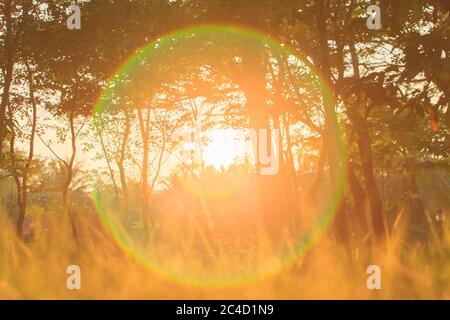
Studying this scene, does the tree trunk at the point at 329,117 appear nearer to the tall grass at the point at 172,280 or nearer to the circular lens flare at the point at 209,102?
the circular lens flare at the point at 209,102

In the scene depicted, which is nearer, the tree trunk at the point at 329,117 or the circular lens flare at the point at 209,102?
A: the circular lens flare at the point at 209,102

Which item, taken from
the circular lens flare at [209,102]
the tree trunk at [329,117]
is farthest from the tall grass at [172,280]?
the tree trunk at [329,117]

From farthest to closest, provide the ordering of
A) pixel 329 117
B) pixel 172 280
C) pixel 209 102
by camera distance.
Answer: pixel 209 102
pixel 329 117
pixel 172 280

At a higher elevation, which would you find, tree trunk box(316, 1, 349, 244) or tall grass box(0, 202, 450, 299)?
tree trunk box(316, 1, 349, 244)

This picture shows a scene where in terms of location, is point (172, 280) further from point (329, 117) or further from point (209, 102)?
point (209, 102)

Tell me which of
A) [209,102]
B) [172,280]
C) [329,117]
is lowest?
[172,280]

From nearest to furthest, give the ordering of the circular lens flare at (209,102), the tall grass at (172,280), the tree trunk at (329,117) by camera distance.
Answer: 1. the tall grass at (172,280)
2. the circular lens flare at (209,102)
3. the tree trunk at (329,117)

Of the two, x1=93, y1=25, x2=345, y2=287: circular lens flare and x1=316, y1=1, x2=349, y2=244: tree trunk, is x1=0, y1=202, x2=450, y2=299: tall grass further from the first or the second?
x1=316, y1=1, x2=349, y2=244: tree trunk

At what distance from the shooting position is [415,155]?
30.2 metres

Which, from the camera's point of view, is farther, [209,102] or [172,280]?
[209,102]

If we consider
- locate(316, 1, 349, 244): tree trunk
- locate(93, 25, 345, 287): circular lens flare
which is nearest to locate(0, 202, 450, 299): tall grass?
locate(93, 25, 345, 287): circular lens flare

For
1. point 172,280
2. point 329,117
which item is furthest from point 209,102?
point 172,280

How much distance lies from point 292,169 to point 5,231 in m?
18.2

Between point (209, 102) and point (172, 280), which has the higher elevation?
point (209, 102)
